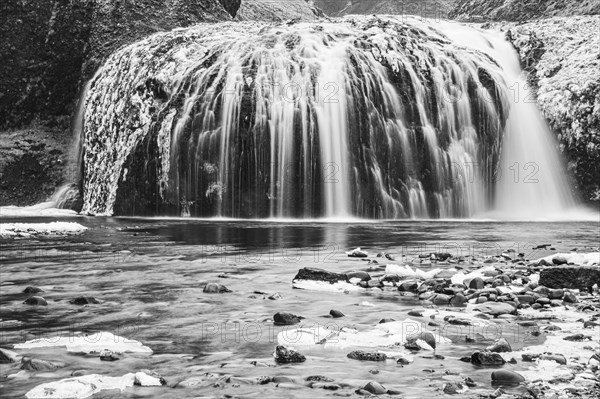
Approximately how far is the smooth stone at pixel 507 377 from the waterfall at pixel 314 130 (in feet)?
64.7

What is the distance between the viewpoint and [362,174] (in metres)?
24.9

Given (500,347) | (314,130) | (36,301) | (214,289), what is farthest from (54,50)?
(500,347)

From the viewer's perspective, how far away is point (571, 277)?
27.1ft

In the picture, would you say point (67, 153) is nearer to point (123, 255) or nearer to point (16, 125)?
point (16, 125)

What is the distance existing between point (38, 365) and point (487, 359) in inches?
128

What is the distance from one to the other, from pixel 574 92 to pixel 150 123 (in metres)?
16.8

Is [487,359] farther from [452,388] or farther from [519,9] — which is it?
[519,9]

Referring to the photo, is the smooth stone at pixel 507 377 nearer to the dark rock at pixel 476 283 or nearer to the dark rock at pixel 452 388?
the dark rock at pixel 452 388

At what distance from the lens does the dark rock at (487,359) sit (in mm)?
5164

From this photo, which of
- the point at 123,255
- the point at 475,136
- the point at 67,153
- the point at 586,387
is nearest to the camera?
the point at 586,387

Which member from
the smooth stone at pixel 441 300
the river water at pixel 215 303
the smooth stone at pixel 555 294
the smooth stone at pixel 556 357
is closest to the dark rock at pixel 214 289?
the river water at pixel 215 303

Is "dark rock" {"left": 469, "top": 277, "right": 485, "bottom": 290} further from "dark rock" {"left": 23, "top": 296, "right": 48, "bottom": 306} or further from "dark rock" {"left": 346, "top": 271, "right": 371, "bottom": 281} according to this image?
"dark rock" {"left": 23, "top": 296, "right": 48, "bottom": 306}

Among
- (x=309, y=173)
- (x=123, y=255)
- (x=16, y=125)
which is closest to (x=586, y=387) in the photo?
(x=123, y=255)

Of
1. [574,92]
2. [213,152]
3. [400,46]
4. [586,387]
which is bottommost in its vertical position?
[586,387]
